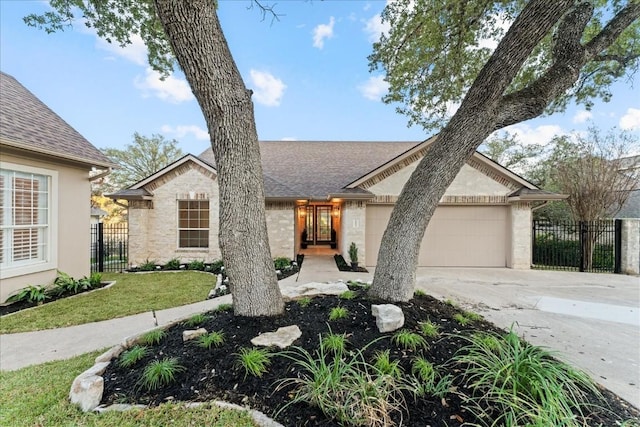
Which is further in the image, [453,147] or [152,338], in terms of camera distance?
[453,147]

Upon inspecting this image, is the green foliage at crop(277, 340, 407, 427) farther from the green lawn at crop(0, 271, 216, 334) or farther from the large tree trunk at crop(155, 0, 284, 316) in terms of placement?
the green lawn at crop(0, 271, 216, 334)

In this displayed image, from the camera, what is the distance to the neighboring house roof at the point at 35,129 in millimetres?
5729

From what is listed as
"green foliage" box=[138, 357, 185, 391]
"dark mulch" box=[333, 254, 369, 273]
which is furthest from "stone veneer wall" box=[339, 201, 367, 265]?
"green foliage" box=[138, 357, 185, 391]

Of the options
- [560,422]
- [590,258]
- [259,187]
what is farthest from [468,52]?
[590,258]

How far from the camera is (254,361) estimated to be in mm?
2457

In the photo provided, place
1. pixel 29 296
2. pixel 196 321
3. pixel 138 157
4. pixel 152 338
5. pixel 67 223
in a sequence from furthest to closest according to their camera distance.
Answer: pixel 138 157 → pixel 67 223 → pixel 29 296 → pixel 196 321 → pixel 152 338

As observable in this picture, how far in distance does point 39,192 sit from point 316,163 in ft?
32.6

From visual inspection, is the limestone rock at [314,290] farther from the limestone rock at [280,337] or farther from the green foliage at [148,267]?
the green foliage at [148,267]

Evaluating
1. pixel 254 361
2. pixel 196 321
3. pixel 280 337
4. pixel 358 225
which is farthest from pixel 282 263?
pixel 254 361

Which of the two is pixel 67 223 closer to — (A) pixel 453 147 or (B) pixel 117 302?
(B) pixel 117 302

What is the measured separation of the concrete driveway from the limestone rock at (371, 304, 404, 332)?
1114mm

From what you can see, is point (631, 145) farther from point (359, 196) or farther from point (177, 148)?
point (177, 148)

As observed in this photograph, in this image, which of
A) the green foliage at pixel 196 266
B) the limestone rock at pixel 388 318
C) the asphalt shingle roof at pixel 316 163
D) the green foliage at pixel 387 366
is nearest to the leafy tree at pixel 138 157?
the asphalt shingle roof at pixel 316 163

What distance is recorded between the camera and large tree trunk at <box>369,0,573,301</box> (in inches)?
120
